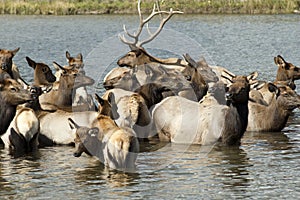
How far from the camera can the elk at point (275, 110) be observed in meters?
12.6

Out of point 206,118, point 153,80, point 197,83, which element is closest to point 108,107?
point 206,118

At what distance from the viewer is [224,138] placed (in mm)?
11492

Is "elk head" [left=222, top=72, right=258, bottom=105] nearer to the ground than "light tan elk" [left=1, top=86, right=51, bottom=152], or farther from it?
farther from it

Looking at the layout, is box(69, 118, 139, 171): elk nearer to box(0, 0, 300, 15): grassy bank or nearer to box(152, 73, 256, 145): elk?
box(152, 73, 256, 145): elk

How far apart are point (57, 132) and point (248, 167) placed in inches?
110

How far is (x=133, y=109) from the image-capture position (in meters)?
11.6

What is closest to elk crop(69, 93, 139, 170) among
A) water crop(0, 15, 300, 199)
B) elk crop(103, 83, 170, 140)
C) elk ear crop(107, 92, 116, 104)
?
water crop(0, 15, 300, 199)

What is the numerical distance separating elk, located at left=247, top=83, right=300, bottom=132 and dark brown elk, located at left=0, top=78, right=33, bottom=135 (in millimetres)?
3762

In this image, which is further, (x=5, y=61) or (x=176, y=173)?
(x=5, y=61)

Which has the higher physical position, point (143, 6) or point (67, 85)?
point (143, 6)

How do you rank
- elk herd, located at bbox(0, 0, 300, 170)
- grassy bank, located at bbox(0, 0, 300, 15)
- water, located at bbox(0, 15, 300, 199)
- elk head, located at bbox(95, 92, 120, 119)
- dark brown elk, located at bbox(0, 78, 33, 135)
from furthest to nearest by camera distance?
1. grassy bank, located at bbox(0, 0, 300, 15)
2. dark brown elk, located at bbox(0, 78, 33, 135)
3. elk head, located at bbox(95, 92, 120, 119)
4. elk herd, located at bbox(0, 0, 300, 170)
5. water, located at bbox(0, 15, 300, 199)

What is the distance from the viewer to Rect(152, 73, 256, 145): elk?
37.0 ft

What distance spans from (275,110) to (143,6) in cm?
3631

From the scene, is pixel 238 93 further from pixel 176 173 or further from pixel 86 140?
pixel 86 140
